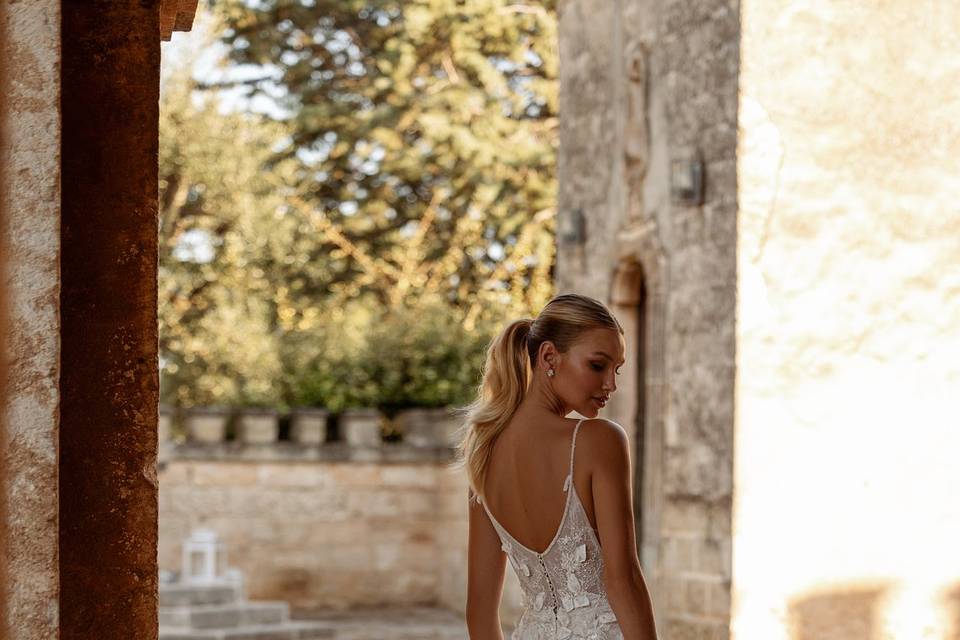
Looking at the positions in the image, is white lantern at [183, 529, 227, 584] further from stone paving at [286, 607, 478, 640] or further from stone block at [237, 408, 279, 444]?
stone block at [237, 408, 279, 444]

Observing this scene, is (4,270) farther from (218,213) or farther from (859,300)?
(218,213)

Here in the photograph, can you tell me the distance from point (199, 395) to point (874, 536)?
10.2 metres

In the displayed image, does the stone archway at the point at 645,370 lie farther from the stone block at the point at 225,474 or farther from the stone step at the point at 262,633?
the stone block at the point at 225,474

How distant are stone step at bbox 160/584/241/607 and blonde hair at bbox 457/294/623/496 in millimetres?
9373

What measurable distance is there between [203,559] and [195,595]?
0.48 m

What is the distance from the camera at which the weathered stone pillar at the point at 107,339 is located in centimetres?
252

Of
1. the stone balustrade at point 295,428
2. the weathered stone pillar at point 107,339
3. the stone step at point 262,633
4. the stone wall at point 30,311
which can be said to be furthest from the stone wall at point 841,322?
the stone balustrade at point 295,428

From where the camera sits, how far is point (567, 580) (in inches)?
113

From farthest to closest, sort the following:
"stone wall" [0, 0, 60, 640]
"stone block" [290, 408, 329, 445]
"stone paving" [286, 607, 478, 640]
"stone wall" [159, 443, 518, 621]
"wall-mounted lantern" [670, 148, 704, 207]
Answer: "stone block" [290, 408, 329, 445]
"stone wall" [159, 443, 518, 621]
"stone paving" [286, 607, 478, 640]
"wall-mounted lantern" [670, 148, 704, 207]
"stone wall" [0, 0, 60, 640]

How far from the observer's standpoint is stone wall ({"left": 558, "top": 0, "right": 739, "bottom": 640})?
782cm

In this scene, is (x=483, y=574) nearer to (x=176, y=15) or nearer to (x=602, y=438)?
(x=602, y=438)

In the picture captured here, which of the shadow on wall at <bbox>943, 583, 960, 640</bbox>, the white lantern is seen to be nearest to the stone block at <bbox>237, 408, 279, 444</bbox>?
the white lantern

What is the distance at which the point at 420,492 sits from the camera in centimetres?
1416

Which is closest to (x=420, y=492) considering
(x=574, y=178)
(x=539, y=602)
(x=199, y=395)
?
(x=199, y=395)
